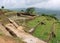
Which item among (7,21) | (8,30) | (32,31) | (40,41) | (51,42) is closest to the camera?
(40,41)

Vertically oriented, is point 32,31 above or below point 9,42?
below

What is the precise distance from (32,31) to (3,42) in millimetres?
7506

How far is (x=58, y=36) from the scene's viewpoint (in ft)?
71.8

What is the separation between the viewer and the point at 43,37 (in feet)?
66.8

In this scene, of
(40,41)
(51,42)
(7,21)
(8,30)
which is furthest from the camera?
(7,21)

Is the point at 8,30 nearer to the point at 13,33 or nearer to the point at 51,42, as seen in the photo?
the point at 13,33

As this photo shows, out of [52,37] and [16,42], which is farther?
[52,37]

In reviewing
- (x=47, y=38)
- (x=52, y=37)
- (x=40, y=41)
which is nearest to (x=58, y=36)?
(x=52, y=37)

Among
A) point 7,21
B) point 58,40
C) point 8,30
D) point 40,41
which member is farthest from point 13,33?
point 7,21

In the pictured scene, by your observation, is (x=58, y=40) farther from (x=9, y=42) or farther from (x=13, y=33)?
(x=9, y=42)

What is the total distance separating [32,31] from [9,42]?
279 inches

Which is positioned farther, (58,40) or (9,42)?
(58,40)

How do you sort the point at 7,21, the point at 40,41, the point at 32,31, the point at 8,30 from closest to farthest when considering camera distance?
the point at 40,41 → the point at 8,30 → the point at 32,31 → the point at 7,21

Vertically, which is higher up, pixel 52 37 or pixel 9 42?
pixel 9 42
